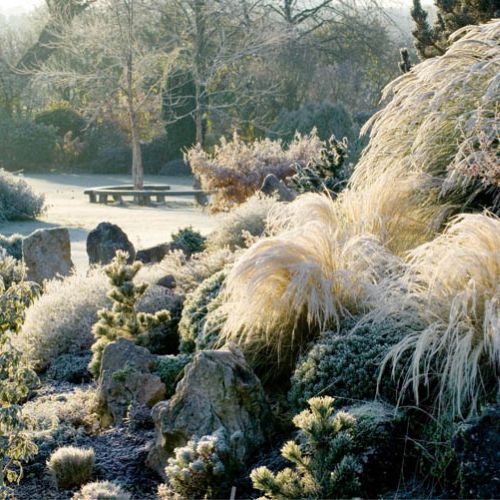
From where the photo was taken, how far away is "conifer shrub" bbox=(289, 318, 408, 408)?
4.28 metres

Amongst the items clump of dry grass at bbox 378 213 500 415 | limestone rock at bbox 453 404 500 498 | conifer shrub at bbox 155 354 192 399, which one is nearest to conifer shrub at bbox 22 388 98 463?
conifer shrub at bbox 155 354 192 399

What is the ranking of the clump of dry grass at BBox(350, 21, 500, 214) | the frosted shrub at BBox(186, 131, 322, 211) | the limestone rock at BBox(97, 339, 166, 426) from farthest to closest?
the frosted shrub at BBox(186, 131, 322, 211) < the clump of dry grass at BBox(350, 21, 500, 214) < the limestone rock at BBox(97, 339, 166, 426)

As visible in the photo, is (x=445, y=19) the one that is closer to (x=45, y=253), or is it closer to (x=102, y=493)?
(x=45, y=253)

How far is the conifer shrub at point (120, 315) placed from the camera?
20.2ft

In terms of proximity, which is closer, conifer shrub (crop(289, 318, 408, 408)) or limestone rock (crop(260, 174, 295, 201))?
conifer shrub (crop(289, 318, 408, 408))

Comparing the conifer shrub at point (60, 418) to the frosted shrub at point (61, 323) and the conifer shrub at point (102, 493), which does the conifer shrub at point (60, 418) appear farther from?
the frosted shrub at point (61, 323)

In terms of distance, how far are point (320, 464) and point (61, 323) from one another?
4.08 m

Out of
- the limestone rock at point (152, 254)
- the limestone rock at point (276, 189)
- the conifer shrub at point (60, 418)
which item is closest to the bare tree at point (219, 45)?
the limestone rock at point (276, 189)

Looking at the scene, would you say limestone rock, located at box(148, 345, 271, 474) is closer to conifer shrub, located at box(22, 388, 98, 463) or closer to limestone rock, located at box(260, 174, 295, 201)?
conifer shrub, located at box(22, 388, 98, 463)

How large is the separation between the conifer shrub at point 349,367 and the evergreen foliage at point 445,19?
7587 mm

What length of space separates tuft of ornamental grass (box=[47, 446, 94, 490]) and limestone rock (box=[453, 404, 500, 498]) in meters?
1.94

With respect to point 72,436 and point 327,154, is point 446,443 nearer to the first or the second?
point 72,436

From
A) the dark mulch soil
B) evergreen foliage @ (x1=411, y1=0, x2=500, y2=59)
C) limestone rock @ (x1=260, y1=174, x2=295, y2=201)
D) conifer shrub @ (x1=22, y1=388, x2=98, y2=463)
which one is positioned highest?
evergreen foliage @ (x1=411, y1=0, x2=500, y2=59)

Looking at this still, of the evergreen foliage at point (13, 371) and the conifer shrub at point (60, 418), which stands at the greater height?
the evergreen foliage at point (13, 371)
